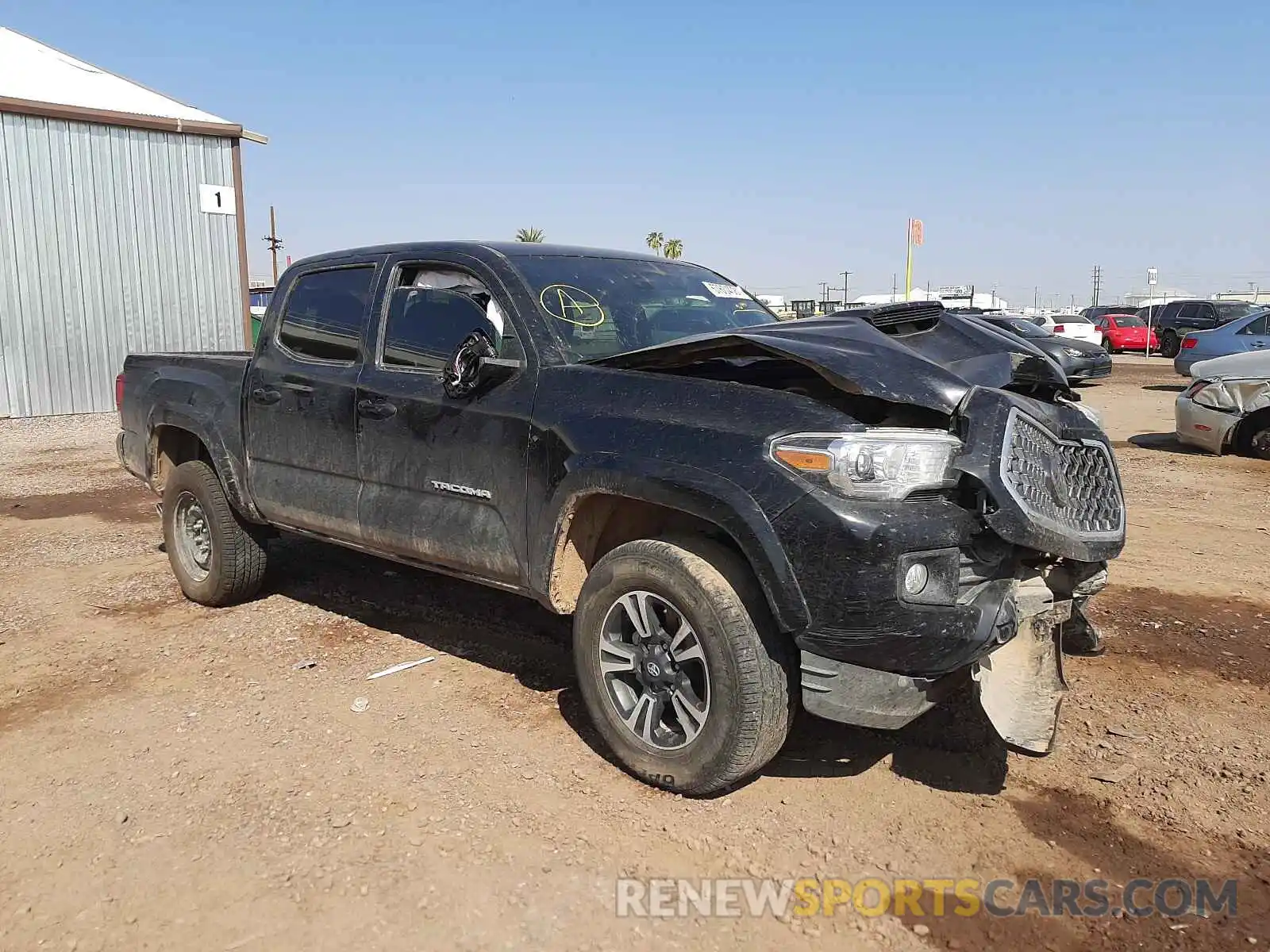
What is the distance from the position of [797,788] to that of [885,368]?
1514mm

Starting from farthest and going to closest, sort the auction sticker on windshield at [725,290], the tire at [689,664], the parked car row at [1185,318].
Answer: the parked car row at [1185,318]
the auction sticker on windshield at [725,290]
the tire at [689,664]

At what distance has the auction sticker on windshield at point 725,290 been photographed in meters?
4.79

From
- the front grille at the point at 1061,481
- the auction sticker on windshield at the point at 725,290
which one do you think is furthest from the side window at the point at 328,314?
the front grille at the point at 1061,481

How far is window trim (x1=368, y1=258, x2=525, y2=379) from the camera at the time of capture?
4185 millimetres

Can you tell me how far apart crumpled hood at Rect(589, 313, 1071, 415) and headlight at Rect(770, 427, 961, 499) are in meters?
0.14

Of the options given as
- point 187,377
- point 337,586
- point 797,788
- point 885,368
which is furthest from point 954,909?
point 187,377

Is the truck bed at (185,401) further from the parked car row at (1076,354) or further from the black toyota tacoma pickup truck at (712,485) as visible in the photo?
the parked car row at (1076,354)

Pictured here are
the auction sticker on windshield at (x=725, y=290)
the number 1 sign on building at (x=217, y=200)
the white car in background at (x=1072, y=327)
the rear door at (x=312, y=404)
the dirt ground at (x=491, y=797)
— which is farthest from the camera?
the white car in background at (x=1072, y=327)

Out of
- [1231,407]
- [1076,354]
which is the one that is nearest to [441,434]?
[1231,407]

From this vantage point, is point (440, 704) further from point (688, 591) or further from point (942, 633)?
point (942, 633)

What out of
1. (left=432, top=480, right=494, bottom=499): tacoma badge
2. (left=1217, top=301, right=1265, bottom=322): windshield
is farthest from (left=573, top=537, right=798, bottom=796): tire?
(left=1217, top=301, right=1265, bottom=322): windshield

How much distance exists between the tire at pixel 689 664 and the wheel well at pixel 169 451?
135 inches

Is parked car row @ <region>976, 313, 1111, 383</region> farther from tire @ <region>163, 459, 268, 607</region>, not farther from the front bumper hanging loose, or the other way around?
the front bumper hanging loose

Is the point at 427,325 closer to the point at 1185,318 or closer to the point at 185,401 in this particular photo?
the point at 185,401
